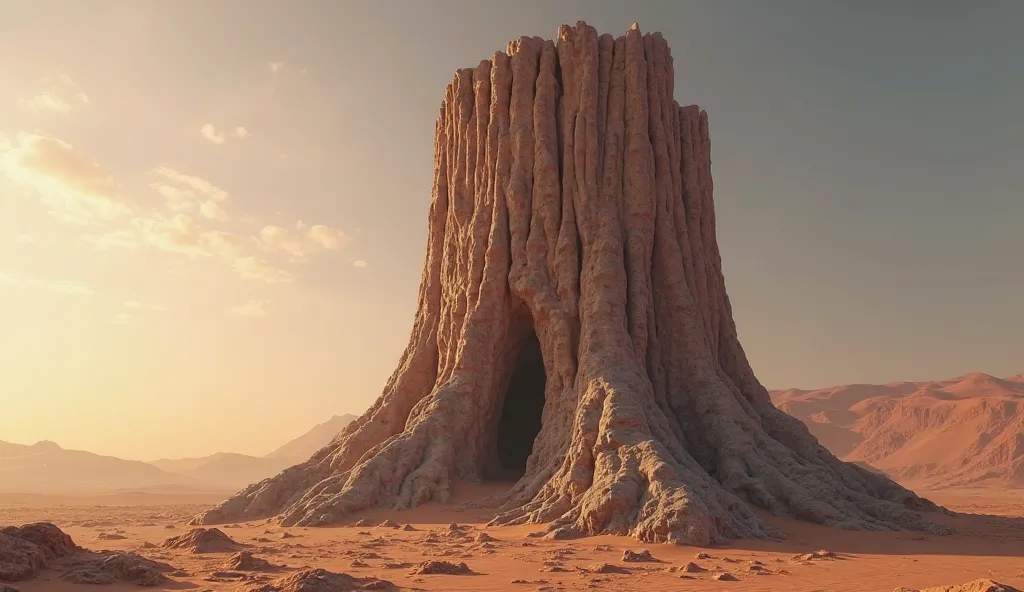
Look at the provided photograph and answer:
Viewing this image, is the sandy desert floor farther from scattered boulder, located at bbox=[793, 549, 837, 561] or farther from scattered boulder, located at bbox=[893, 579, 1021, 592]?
scattered boulder, located at bbox=[893, 579, 1021, 592]

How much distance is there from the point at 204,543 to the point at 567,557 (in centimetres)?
608

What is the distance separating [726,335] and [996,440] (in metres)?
52.2

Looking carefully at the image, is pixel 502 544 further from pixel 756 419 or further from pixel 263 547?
pixel 756 419

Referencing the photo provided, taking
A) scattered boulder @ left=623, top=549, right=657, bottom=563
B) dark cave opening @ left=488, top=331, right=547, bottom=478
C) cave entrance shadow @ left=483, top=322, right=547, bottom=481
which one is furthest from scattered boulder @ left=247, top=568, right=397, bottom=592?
dark cave opening @ left=488, top=331, right=547, bottom=478

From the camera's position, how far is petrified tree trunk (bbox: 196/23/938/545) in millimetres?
15336

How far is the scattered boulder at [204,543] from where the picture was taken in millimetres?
11273

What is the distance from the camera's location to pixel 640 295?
1877 cm

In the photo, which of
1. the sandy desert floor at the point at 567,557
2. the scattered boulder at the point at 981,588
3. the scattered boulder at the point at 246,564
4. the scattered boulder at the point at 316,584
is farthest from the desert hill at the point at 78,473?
the scattered boulder at the point at 981,588

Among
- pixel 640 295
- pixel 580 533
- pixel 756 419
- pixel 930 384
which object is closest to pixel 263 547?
pixel 580 533

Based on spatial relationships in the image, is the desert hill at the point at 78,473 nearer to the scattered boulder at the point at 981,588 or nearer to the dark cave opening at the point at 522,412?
the dark cave opening at the point at 522,412

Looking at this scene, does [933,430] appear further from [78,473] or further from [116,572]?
[78,473]

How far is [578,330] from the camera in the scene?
18672 millimetres

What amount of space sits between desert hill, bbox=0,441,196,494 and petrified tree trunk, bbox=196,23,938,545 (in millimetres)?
85212

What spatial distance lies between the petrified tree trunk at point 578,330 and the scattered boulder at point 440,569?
4.35 meters
